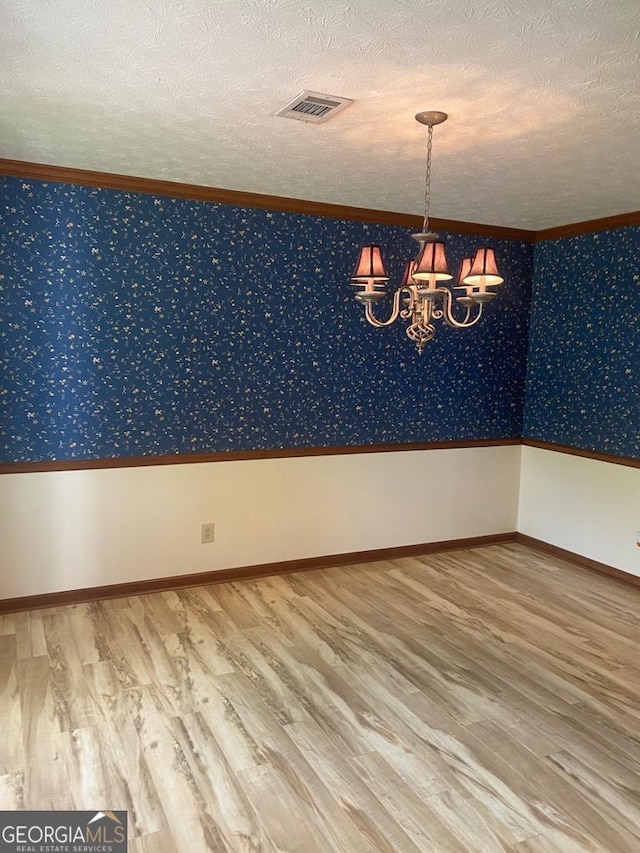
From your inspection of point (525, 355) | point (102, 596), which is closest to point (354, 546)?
point (102, 596)

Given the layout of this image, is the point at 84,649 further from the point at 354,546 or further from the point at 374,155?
the point at 374,155

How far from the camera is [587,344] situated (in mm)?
4477

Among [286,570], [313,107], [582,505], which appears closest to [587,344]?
[582,505]

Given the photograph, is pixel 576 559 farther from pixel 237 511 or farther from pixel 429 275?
pixel 429 275

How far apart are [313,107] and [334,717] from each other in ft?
7.96

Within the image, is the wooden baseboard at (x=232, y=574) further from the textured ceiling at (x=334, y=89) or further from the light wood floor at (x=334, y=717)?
the textured ceiling at (x=334, y=89)

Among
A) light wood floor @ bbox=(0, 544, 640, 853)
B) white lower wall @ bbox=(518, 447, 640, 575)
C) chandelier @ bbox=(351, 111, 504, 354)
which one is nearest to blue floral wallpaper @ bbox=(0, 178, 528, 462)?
white lower wall @ bbox=(518, 447, 640, 575)

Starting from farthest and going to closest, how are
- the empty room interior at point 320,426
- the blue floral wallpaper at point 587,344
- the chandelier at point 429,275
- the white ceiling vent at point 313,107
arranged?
the blue floral wallpaper at point 587,344, the chandelier at point 429,275, the white ceiling vent at point 313,107, the empty room interior at point 320,426

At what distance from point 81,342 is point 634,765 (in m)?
3.29

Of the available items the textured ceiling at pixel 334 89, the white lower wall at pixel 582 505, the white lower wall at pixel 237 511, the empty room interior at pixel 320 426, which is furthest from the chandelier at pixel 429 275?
the white lower wall at pixel 582 505

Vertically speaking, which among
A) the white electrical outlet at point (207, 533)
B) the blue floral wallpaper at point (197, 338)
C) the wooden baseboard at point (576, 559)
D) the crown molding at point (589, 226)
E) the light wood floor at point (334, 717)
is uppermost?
the crown molding at point (589, 226)

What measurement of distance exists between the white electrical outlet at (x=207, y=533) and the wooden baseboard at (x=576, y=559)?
250cm

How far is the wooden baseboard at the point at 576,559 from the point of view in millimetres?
4207

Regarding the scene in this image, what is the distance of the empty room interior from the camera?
2.03m
